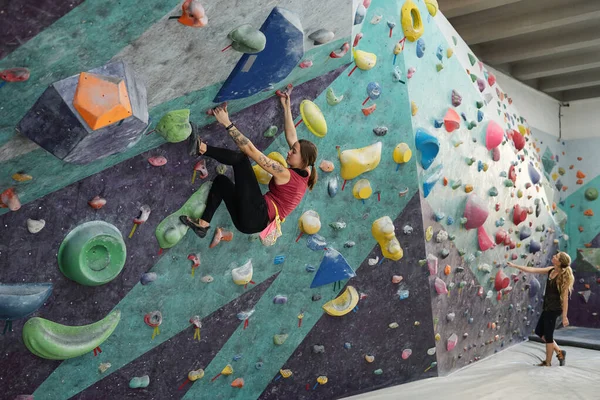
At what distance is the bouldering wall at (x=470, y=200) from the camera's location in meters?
3.85

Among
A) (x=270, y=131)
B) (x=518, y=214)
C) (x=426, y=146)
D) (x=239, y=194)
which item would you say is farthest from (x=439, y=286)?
(x=239, y=194)

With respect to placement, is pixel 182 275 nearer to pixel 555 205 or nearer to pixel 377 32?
pixel 377 32

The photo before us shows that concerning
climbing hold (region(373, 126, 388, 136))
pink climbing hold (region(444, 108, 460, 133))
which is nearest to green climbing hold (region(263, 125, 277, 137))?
climbing hold (region(373, 126, 388, 136))

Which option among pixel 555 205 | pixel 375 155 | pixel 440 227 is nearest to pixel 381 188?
pixel 375 155

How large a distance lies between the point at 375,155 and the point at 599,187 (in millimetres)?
4572

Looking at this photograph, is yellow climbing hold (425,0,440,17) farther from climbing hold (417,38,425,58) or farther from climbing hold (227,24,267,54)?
climbing hold (227,24,267,54)

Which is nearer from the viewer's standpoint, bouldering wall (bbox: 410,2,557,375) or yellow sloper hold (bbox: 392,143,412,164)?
yellow sloper hold (bbox: 392,143,412,164)

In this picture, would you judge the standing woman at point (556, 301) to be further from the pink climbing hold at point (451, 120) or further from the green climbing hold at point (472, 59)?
the green climbing hold at point (472, 59)

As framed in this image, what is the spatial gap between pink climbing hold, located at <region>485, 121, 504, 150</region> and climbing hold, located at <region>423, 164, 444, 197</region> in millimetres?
872

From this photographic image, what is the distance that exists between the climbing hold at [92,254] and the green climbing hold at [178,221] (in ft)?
0.63

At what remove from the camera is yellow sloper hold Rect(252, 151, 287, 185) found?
2863 mm

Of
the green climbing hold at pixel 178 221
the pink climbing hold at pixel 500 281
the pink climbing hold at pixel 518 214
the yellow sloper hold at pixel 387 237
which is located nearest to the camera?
the green climbing hold at pixel 178 221

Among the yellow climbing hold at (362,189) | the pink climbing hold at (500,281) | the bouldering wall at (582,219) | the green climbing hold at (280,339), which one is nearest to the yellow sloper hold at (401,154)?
the yellow climbing hold at (362,189)

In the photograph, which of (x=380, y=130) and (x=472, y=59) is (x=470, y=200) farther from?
(x=380, y=130)
